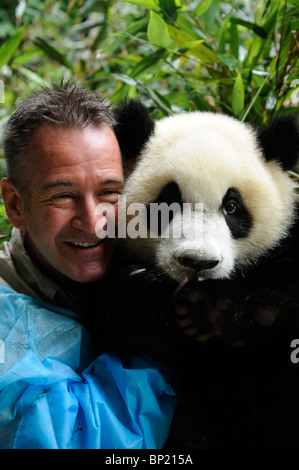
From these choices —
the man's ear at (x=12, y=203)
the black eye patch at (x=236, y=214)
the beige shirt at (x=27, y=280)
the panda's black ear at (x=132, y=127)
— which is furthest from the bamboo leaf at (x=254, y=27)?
the beige shirt at (x=27, y=280)

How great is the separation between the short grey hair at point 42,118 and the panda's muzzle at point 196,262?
0.70 m

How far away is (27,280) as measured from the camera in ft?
6.43

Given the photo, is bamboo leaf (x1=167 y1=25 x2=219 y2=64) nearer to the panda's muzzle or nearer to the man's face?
the man's face

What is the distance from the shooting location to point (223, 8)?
10.8ft

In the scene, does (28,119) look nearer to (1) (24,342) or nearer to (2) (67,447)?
(1) (24,342)

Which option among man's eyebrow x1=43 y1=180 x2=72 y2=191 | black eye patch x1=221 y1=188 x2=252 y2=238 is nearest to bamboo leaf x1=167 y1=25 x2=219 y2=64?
black eye patch x1=221 y1=188 x2=252 y2=238

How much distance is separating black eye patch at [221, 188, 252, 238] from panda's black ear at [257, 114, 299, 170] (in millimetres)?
315

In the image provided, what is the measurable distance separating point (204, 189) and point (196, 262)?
344mm

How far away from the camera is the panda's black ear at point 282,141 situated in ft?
6.64

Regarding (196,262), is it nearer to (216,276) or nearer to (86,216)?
(216,276)

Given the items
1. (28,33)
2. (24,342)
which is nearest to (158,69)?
(24,342)

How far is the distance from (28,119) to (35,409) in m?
1.13

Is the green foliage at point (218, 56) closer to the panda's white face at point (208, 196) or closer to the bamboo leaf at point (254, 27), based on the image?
the bamboo leaf at point (254, 27)

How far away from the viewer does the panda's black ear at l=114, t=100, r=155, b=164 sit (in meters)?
2.06
